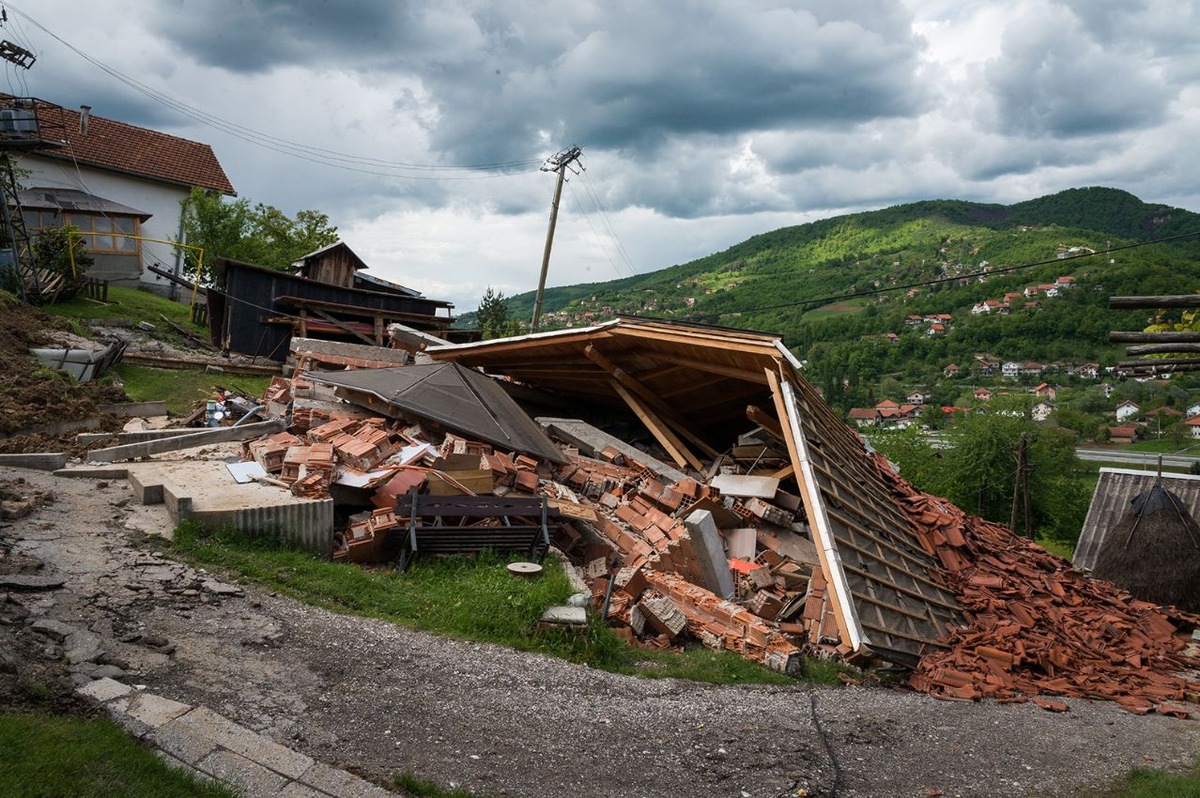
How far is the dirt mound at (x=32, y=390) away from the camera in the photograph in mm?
12594

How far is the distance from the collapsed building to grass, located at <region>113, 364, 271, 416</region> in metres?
3.42

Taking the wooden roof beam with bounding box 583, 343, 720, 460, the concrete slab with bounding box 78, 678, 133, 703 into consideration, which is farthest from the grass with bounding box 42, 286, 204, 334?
the concrete slab with bounding box 78, 678, 133, 703

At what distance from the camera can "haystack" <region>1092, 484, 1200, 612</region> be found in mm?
17375

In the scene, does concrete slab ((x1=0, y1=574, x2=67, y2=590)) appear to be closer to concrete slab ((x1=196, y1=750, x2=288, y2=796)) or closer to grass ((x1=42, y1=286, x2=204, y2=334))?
concrete slab ((x1=196, y1=750, x2=288, y2=796))

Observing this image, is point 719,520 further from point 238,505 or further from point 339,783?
point 339,783

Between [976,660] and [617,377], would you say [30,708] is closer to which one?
[976,660]

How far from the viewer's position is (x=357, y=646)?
277 inches

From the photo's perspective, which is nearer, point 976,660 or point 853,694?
point 853,694

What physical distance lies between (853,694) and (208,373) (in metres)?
16.4

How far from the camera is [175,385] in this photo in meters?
17.7

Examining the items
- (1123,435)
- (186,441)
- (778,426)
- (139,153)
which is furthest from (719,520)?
(1123,435)

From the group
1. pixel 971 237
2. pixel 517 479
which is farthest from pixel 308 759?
pixel 971 237

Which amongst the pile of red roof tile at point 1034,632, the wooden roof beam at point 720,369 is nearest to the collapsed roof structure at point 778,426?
the wooden roof beam at point 720,369

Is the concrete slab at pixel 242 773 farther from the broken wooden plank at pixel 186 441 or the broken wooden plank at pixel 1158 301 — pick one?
the broken wooden plank at pixel 186 441
